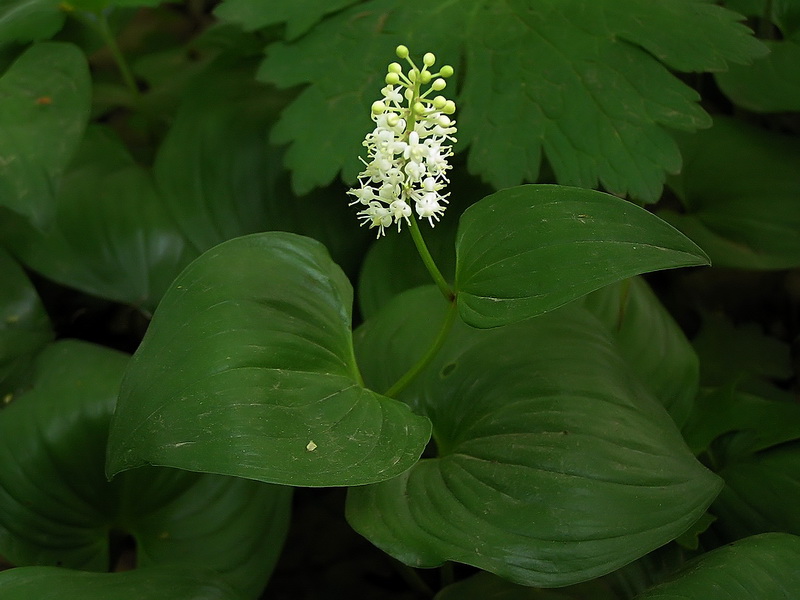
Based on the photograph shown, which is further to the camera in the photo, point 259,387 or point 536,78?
point 536,78

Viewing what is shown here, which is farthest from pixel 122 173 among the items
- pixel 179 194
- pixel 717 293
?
pixel 717 293

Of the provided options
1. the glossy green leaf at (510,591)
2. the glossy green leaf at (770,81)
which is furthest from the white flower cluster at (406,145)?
the glossy green leaf at (770,81)

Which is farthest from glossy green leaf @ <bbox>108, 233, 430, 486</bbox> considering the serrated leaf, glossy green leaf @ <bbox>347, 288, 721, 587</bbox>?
the serrated leaf

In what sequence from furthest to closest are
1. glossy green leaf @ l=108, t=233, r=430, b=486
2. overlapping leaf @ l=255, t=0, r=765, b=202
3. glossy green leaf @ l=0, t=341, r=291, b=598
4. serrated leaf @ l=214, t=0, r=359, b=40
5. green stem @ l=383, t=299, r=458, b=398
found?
serrated leaf @ l=214, t=0, r=359, b=40
overlapping leaf @ l=255, t=0, r=765, b=202
glossy green leaf @ l=0, t=341, r=291, b=598
green stem @ l=383, t=299, r=458, b=398
glossy green leaf @ l=108, t=233, r=430, b=486

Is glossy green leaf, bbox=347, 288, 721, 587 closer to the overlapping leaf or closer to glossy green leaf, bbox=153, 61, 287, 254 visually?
the overlapping leaf

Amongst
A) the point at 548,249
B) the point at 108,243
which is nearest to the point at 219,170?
the point at 108,243

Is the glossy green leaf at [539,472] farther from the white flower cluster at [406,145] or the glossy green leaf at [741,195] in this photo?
the glossy green leaf at [741,195]

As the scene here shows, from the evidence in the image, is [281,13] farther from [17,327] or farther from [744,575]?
[744,575]
